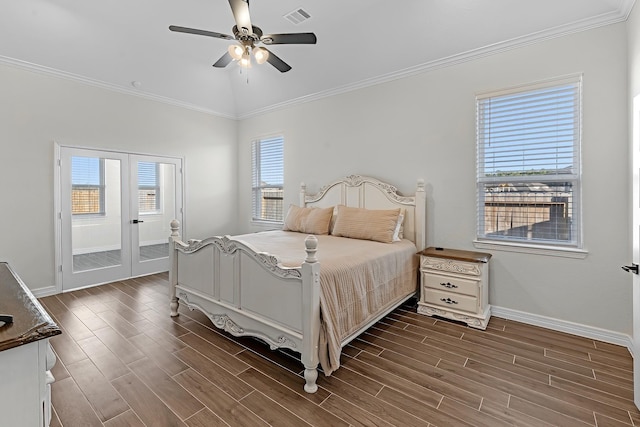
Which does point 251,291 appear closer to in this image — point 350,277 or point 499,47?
point 350,277

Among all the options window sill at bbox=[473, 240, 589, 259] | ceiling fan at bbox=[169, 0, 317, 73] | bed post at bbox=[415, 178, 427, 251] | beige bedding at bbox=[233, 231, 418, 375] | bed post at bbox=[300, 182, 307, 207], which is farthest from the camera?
bed post at bbox=[300, 182, 307, 207]

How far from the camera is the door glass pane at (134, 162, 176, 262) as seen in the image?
511 centimetres

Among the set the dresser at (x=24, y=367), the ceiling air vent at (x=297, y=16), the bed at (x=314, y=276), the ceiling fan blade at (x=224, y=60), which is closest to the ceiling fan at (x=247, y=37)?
the ceiling fan blade at (x=224, y=60)

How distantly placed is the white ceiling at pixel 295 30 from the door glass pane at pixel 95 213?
1.26m

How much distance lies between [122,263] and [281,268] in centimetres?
380

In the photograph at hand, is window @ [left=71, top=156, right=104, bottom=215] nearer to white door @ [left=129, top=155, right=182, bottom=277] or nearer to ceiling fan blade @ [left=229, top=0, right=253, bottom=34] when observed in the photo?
white door @ [left=129, top=155, right=182, bottom=277]

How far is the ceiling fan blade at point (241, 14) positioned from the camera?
2342 millimetres

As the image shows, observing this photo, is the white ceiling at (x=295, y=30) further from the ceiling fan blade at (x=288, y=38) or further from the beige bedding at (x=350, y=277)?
the beige bedding at (x=350, y=277)

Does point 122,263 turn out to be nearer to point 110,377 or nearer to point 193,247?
point 193,247

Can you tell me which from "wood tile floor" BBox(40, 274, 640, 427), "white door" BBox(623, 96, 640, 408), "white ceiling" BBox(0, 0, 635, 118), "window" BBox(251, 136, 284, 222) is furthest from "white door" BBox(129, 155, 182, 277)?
"white door" BBox(623, 96, 640, 408)

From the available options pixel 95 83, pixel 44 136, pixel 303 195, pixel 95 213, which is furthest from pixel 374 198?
pixel 44 136

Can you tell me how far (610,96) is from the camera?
2852 mm

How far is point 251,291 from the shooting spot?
2617 millimetres

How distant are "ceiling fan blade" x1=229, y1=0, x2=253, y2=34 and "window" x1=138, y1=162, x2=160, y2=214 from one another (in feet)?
11.2
